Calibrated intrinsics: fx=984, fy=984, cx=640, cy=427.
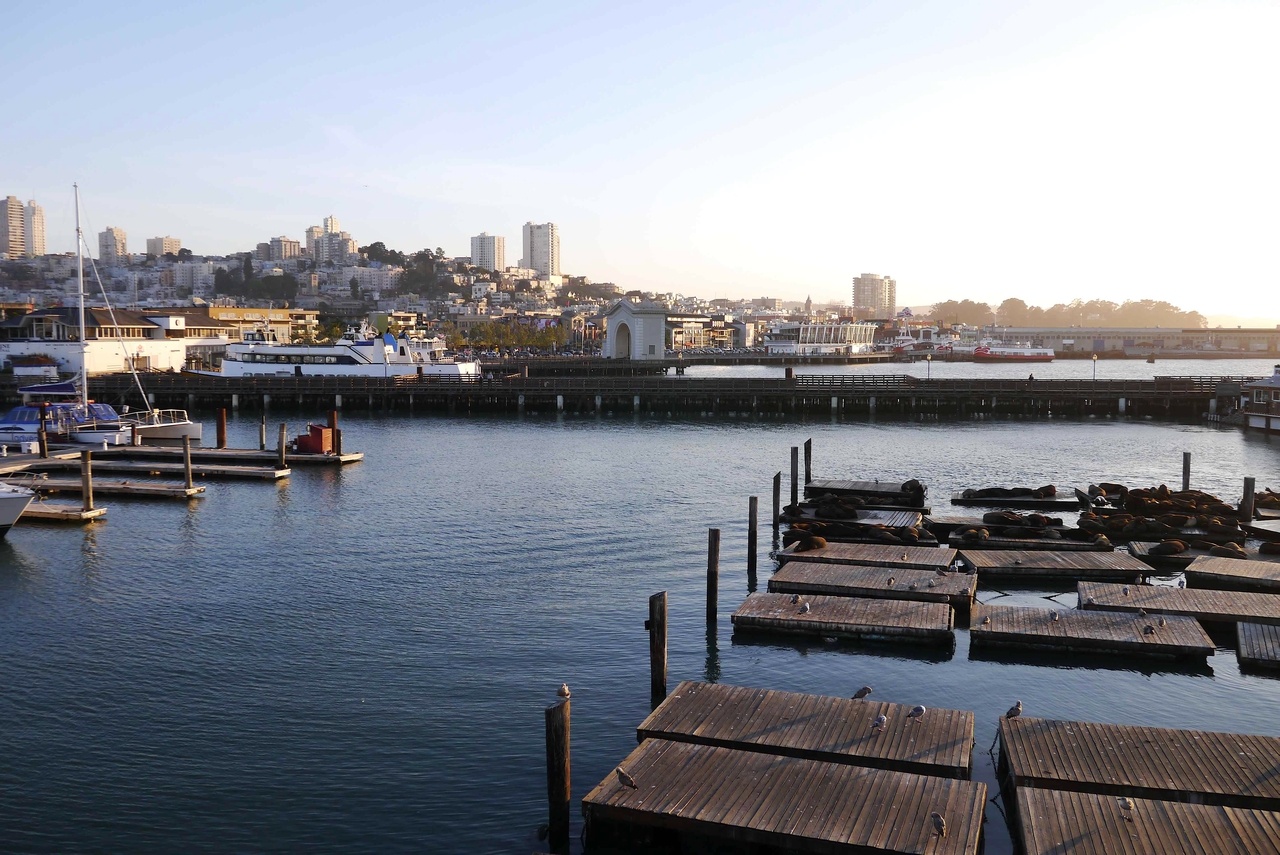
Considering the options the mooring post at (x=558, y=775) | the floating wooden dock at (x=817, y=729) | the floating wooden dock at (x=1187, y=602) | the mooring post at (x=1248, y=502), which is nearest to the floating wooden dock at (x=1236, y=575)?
the floating wooden dock at (x=1187, y=602)

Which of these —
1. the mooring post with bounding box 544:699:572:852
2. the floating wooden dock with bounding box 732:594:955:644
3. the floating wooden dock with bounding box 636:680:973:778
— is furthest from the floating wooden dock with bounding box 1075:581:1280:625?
the mooring post with bounding box 544:699:572:852

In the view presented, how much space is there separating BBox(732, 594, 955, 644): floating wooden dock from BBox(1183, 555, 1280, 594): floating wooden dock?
6.66m

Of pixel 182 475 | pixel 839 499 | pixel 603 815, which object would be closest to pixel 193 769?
pixel 603 815

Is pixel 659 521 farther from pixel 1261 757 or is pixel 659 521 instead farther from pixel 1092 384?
pixel 1092 384

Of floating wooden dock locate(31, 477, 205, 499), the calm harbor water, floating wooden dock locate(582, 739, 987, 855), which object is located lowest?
the calm harbor water

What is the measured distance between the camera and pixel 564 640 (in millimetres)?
18172

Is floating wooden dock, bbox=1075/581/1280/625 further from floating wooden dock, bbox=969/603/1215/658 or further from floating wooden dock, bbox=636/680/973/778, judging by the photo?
floating wooden dock, bbox=636/680/973/778

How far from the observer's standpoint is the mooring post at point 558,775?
10578 millimetres

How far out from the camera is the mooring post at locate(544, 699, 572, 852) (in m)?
10.6

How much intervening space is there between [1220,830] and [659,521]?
2002 cm

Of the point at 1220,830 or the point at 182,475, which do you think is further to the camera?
the point at 182,475

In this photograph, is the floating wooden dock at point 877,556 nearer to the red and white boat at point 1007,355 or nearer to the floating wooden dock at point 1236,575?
the floating wooden dock at point 1236,575

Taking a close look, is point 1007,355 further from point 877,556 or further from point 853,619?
point 853,619

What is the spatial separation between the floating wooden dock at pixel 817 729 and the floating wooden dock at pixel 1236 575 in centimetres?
1108
